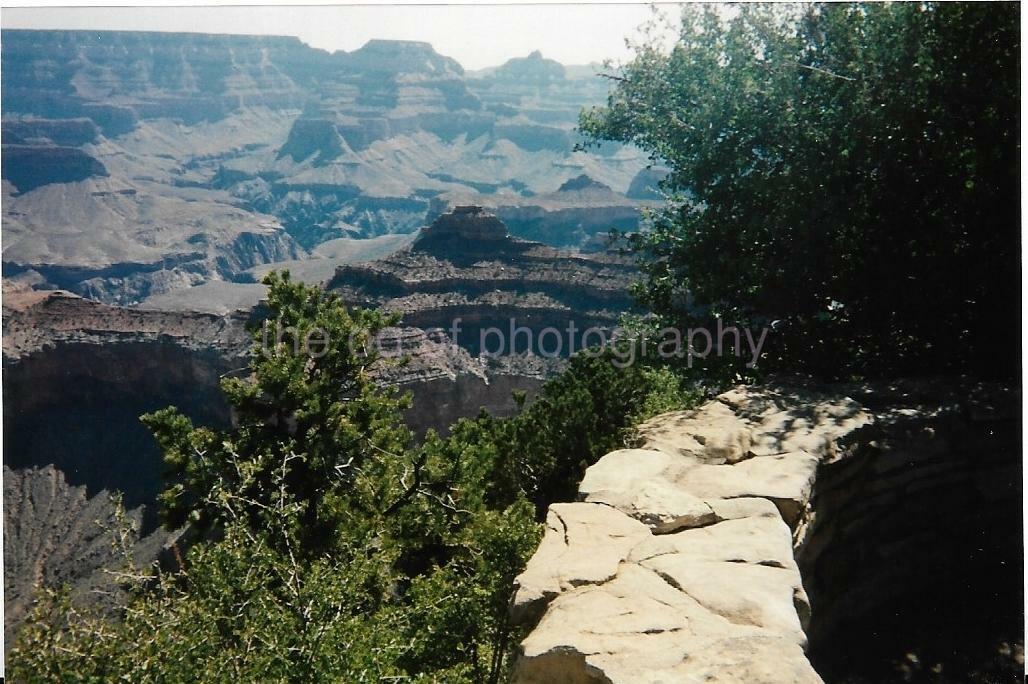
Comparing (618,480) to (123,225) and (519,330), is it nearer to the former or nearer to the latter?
(519,330)

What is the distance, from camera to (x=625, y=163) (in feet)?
566

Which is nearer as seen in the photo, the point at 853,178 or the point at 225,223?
the point at 853,178

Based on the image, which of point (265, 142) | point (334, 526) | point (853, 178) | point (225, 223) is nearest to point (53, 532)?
point (334, 526)

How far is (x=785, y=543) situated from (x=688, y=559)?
1.66 ft

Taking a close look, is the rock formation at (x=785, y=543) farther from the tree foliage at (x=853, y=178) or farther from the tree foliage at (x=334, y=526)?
the tree foliage at (x=853, y=178)

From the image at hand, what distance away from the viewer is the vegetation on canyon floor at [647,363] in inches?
183

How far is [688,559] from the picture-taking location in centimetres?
413

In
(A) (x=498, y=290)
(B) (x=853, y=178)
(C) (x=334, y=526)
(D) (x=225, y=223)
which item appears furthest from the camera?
(D) (x=225, y=223)

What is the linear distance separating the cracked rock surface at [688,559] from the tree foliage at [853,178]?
192 centimetres

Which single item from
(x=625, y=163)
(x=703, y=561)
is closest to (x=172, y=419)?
(x=703, y=561)

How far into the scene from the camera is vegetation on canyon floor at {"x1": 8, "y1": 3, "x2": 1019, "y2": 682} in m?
4.65

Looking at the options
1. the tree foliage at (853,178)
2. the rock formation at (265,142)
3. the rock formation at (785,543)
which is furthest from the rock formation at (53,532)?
the rock formation at (265,142)

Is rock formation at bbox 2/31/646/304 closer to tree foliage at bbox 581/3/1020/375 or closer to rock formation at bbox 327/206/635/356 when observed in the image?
rock formation at bbox 327/206/635/356

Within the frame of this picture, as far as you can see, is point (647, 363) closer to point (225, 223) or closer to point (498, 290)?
point (498, 290)
